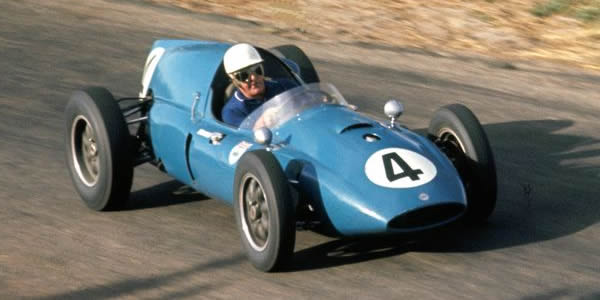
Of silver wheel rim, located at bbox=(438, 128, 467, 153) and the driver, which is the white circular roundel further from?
the driver

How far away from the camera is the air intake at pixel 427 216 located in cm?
706

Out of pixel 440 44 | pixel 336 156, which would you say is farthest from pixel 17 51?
pixel 336 156

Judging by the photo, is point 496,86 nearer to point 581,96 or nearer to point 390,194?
point 581,96

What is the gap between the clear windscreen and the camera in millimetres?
Answer: 8008

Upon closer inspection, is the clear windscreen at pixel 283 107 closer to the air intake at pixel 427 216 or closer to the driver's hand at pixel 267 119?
the driver's hand at pixel 267 119

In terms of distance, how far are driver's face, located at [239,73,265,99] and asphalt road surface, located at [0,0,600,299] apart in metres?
0.92

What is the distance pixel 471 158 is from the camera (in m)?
7.89

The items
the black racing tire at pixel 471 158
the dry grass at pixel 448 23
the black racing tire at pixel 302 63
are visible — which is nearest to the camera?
the black racing tire at pixel 471 158

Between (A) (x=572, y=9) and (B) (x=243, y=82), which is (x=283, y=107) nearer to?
(B) (x=243, y=82)

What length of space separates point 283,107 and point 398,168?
1124 mm

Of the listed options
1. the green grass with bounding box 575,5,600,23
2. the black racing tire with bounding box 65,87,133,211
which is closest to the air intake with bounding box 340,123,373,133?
the black racing tire with bounding box 65,87,133,211

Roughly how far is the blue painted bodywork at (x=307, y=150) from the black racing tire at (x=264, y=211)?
12.0 inches

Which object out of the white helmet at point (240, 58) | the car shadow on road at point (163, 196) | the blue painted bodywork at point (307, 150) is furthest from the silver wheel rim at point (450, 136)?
the car shadow on road at point (163, 196)

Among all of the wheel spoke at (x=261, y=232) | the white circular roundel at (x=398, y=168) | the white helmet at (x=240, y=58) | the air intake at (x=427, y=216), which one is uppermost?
the white helmet at (x=240, y=58)
